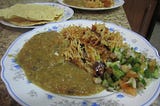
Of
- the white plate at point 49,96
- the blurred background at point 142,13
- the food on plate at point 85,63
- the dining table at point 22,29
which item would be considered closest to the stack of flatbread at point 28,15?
the dining table at point 22,29

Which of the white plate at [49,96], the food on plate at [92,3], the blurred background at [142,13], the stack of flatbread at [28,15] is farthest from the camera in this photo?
the blurred background at [142,13]

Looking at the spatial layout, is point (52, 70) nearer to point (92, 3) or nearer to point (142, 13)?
point (92, 3)

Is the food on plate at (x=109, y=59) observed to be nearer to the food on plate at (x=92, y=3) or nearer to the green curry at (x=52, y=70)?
the green curry at (x=52, y=70)

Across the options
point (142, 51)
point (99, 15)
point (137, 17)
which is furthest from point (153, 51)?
point (137, 17)

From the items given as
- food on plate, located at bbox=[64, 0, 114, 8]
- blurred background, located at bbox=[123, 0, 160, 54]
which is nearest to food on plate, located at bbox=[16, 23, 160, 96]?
food on plate, located at bbox=[64, 0, 114, 8]

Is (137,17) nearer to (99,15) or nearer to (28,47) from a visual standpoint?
(99,15)

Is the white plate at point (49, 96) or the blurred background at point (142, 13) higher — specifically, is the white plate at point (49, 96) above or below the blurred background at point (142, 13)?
above

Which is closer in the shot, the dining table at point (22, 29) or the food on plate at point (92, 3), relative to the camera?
the dining table at point (22, 29)
